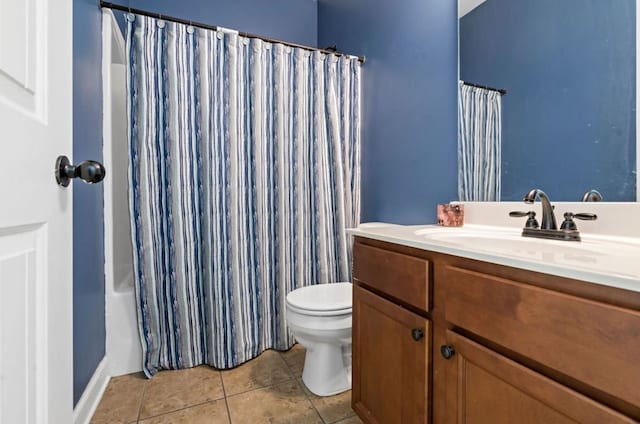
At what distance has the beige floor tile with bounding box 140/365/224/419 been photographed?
135cm

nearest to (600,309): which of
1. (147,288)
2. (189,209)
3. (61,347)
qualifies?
(61,347)

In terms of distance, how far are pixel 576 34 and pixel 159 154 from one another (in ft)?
5.90

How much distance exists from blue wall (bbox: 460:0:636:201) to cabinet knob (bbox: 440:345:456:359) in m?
0.70

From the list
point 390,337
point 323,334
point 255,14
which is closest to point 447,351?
point 390,337

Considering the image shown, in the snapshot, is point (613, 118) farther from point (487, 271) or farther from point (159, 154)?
point (159, 154)

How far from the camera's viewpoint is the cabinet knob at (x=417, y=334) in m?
0.85

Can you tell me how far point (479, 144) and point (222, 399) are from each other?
5.43 feet

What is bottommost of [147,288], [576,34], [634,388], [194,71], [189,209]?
[147,288]

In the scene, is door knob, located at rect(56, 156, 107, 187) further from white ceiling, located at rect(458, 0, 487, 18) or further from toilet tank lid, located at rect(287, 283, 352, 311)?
white ceiling, located at rect(458, 0, 487, 18)

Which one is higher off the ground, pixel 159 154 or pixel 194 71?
pixel 194 71

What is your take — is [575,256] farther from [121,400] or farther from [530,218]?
[121,400]

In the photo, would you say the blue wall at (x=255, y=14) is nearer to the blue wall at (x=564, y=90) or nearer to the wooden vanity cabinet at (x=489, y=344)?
the blue wall at (x=564, y=90)

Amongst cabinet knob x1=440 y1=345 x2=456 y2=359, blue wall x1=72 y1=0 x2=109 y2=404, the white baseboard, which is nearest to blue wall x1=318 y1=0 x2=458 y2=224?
cabinet knob x1=440 y1=345 x2=456 y2=359

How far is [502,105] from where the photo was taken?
4.11 feet
